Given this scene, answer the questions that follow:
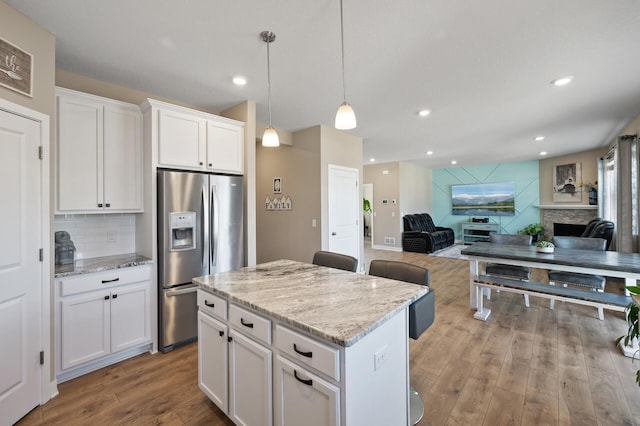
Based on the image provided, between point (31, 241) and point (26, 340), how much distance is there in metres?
0.68

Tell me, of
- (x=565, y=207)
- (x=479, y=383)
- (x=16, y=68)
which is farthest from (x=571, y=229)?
(x=16, y=68)

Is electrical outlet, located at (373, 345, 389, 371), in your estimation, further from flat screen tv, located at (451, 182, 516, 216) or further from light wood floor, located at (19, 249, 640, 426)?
flat screen tv, located at (451, 182, 516, 216)

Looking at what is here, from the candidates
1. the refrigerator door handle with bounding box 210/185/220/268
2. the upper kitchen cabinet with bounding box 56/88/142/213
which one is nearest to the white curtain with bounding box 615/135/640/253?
the refrigerator door handle with bounding box 210/185/220/268

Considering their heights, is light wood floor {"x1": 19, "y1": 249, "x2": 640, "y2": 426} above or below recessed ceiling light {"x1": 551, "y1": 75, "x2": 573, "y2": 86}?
below

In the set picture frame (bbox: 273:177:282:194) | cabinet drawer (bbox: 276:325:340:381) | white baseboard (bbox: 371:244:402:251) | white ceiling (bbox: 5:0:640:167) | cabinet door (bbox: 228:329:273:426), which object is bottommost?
white baseboard (bbox: 371:244:402:251)

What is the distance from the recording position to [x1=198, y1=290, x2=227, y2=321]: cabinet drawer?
1.69 meters

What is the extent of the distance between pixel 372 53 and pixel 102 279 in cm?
308

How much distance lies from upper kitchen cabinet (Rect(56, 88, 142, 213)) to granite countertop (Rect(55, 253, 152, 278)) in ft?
1.57

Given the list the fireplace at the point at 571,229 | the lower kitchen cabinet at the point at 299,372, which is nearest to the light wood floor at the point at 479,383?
the lower kitchen cabinet at the point at 299,372

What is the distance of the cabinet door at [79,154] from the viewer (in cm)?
238

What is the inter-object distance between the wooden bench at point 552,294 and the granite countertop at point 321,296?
7.36 ft

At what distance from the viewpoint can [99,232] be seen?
2822 mm

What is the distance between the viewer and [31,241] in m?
1.94

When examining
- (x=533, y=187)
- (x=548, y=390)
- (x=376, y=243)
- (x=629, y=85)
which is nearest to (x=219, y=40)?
(x=548, y=390)
